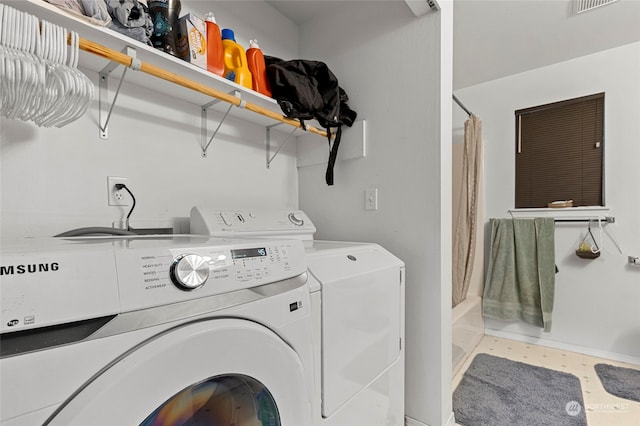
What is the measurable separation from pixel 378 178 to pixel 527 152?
183 cm

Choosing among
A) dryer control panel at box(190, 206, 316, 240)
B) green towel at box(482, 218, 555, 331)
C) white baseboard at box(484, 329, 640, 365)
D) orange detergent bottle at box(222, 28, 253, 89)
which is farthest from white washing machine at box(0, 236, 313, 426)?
white baseboard at box(484, 329, 640, 365)

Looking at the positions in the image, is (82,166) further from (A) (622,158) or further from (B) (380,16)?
(A) (622,158)

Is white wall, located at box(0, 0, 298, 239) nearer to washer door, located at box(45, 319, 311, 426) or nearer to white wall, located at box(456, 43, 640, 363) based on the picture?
washer door, located at box(45, 319, 311, 426)

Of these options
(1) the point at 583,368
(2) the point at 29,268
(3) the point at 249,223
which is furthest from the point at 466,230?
(2) the point at 29,268

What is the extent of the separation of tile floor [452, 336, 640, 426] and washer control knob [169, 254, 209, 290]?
76.1 inches

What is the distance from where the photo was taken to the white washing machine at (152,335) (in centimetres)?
39

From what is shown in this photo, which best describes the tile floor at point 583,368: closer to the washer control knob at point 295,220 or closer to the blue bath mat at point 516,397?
the blue bath mat at point 516,397

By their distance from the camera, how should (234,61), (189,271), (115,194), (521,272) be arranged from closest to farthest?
(189,271), (115,194), (234,61), (521,272)

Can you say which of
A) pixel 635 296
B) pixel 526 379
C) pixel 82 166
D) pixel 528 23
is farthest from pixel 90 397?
pixel 635 296

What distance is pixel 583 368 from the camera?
2.13 meters

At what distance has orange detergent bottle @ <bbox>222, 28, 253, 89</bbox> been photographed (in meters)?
1.34

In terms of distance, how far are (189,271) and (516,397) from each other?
2054 mm

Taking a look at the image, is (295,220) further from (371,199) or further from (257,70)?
Answer: (257,70)

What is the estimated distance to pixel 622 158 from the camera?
7.42 feet
